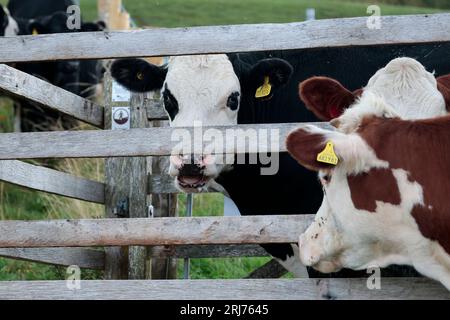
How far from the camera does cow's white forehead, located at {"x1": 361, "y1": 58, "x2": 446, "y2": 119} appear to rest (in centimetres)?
423

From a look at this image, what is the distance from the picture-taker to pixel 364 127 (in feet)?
12.8

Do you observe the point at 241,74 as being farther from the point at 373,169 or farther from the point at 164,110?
the point at 373,169

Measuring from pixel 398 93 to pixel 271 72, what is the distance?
1.37 meters

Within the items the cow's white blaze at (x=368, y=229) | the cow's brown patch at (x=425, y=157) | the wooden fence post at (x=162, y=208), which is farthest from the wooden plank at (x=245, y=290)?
the wooden fence post at (x=162, y=208)

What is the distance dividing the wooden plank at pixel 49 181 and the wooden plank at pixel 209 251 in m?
0.53

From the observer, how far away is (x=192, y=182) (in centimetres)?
511

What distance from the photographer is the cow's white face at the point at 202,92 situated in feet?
17.8

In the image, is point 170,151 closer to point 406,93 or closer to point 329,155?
point 329,155

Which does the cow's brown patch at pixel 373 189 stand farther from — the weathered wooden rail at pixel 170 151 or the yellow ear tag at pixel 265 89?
the yellow ear tag at pixel 265 89

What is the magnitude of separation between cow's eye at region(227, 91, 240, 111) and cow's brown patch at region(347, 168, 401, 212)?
1.84 metres

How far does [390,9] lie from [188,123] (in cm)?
1752

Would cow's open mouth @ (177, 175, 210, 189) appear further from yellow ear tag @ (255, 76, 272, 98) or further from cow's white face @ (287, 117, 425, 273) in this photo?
cow's white face @ (287, 117, 425, 273)

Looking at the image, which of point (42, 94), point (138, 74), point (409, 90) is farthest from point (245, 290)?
point (138, 74)

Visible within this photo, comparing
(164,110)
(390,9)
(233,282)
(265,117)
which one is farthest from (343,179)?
(390,9)
